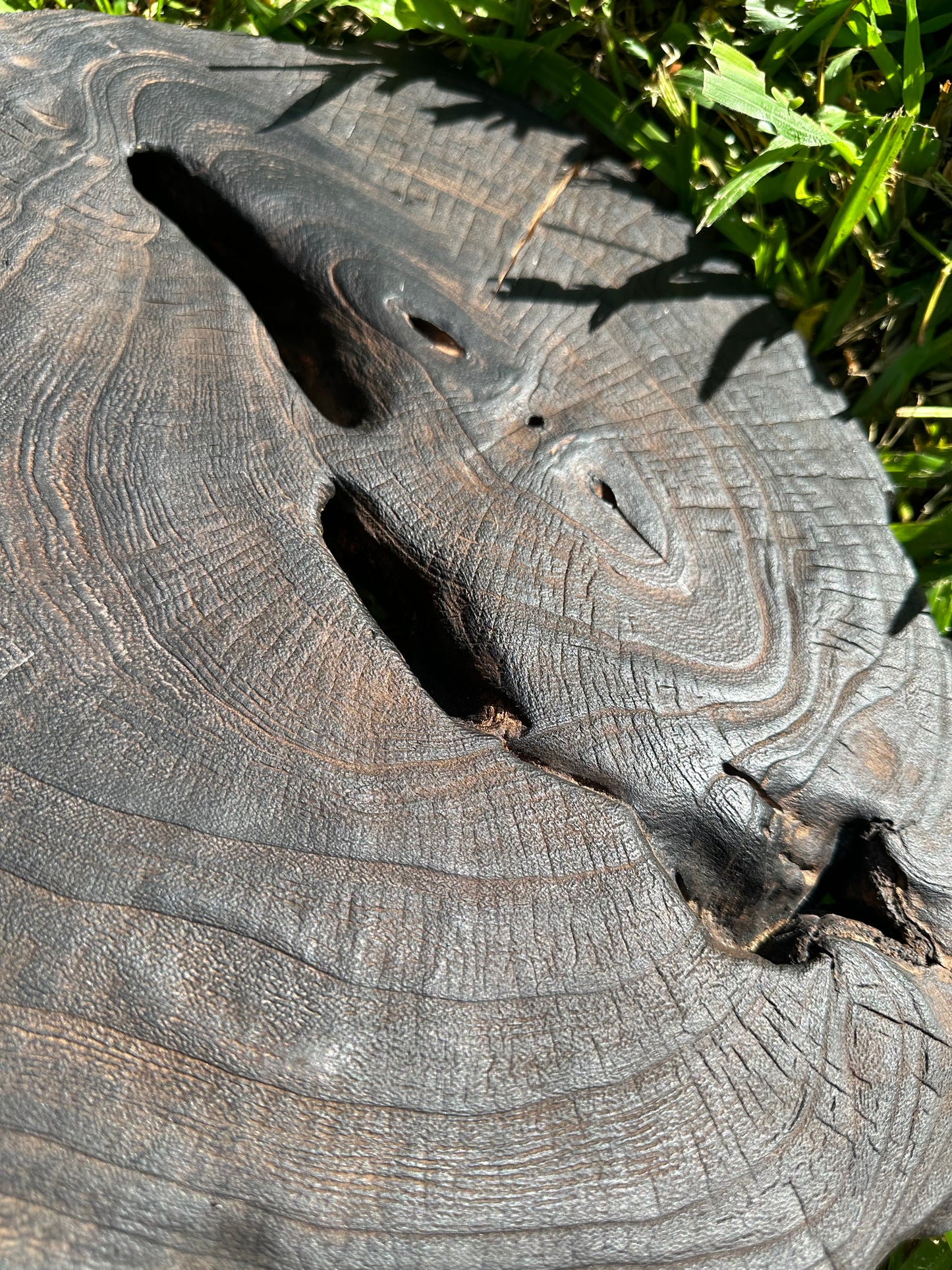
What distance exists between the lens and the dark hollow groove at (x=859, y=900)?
1.12 meters

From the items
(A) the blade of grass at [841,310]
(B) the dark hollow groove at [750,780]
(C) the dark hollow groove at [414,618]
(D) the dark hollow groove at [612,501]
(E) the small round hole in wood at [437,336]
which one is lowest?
(C) the dark hollow groove at [414,618]

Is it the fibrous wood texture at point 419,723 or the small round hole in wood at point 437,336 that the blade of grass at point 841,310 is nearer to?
the fibrous wood texture at point 419,723

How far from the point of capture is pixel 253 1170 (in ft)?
2.81

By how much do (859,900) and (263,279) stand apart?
1.09m

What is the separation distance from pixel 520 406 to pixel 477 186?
15.3 inches

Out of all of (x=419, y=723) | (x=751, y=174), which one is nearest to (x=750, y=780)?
(x=419, y=723)

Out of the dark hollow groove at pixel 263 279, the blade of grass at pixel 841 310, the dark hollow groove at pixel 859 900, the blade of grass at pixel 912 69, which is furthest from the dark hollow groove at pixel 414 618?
the blade of grass at pixel 912 69

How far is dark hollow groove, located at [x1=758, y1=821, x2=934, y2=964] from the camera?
1120 millimetres

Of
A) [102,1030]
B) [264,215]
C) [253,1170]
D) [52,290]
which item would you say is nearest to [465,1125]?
[253,1170]

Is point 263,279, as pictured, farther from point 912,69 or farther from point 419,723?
point 912,69

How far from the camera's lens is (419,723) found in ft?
3.49

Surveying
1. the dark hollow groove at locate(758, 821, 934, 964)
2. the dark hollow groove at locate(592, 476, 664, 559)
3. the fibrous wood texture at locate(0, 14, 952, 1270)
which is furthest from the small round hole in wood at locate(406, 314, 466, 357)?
the dark hollow groove at locate(758, 821, 934, 964)

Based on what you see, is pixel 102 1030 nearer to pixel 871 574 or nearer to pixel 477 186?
pixel 871 574

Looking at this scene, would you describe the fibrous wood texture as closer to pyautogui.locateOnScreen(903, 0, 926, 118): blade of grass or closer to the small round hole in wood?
the small round hole in wood
